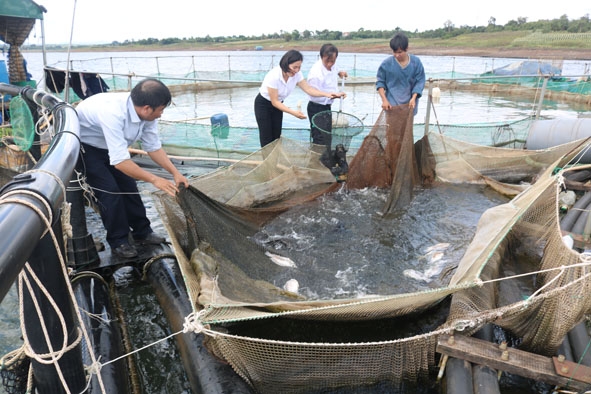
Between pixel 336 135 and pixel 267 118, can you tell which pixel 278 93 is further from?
pixel 336 135

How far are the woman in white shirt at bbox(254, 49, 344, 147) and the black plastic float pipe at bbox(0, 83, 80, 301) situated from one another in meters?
4.51

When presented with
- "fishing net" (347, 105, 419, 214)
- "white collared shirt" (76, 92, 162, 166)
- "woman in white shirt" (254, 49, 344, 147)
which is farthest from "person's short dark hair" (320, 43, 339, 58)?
"white collared shirt" (76, 92, 162, 166)

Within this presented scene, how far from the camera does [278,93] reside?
6137mm

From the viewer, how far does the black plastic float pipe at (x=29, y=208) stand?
0.89 meters

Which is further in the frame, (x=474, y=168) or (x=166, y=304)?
(x=474, y=168)

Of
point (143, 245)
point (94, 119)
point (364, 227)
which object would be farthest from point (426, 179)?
point (94, 119)

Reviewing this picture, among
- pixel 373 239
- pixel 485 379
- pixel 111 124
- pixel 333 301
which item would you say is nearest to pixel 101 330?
pixel 111 124

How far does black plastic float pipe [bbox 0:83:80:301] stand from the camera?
34.9 inches

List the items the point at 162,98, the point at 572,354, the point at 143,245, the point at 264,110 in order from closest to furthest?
the point at 572,354, the point at 162,98, the point at 143,245, the point at 264,110

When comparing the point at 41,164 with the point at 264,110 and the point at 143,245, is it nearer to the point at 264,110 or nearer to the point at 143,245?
the point at 143,245

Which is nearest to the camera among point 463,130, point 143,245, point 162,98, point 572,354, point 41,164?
point 41,164

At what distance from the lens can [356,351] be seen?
8.57ft

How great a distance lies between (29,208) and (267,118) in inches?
218

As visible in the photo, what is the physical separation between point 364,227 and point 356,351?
2.91 m
